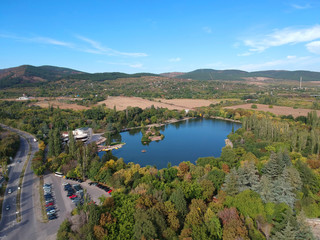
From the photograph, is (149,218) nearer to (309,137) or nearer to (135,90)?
(309,137)

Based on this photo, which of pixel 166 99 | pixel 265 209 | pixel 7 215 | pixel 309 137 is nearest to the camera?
pixel 265 209

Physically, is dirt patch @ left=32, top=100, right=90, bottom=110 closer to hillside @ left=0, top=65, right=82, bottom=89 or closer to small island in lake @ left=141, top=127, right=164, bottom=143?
small island in lake @ left=141, top=127, right=164, bottom=143

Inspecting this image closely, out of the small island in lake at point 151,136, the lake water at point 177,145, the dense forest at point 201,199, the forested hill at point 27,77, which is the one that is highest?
the forested hill at point 27,77

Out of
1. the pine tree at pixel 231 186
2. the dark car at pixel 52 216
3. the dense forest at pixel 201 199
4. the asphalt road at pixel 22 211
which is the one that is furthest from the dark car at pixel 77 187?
the pine tree at pixel 231 186

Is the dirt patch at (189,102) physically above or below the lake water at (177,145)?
above

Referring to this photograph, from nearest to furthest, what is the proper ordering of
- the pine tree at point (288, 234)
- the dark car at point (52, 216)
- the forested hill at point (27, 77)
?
1. the pine tree at point (288, 234)
2. the dark car at point (52, 216)
3. the forested hill at point (27, 77)

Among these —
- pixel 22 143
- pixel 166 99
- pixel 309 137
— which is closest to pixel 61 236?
pixel 22 143

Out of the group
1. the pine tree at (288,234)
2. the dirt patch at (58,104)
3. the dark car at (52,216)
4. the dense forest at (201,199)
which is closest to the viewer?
the pine tree at (288,234)

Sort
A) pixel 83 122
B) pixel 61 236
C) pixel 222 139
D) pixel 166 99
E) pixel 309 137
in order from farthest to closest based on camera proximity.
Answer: pixel 166 99, pixel 83 122, pixel 222 139, pixel 309 137, pixel 61 236

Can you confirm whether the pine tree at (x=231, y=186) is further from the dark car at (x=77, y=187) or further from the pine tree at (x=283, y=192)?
the dark car at (x=77, y=187)
